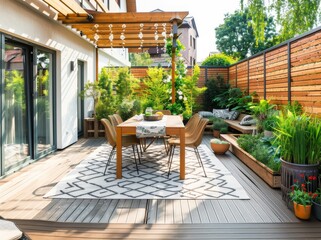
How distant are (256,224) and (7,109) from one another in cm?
401

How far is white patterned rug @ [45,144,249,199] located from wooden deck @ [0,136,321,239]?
0.18 metres

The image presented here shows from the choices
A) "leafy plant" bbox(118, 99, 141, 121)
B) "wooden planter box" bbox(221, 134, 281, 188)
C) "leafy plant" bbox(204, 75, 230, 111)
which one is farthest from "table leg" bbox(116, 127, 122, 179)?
"leafy plant" bbox(204, 75, 230, 111)

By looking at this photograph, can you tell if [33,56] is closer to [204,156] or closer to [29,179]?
[29,179]

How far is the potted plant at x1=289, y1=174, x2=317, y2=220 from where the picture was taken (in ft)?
10.1

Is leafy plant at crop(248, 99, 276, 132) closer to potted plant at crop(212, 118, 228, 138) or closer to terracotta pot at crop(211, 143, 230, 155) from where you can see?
terracotta pot at crop(211, 143, 230, 155)

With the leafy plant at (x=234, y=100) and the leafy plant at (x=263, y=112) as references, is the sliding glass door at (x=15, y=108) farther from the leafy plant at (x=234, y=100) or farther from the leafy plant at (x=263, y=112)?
the leafy plant at (x=234, y=100)

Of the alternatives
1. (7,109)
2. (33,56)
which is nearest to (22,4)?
(33,56)

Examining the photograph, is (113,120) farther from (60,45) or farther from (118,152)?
(60,45)

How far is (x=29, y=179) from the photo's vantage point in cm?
458

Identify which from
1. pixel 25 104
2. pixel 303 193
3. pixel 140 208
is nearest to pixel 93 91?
pixel 25 104

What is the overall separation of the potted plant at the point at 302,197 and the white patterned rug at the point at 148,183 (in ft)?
2.26

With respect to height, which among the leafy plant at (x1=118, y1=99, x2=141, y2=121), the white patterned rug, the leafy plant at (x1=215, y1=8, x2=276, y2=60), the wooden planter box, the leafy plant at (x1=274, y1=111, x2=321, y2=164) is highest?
the leafy plant at (x1=215, y1=8, x2=276, y2=60)

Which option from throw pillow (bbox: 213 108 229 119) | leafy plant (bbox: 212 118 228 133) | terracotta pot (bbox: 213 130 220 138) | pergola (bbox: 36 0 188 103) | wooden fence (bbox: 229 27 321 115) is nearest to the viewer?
wooden fence (bbox: 229 27 321 115)

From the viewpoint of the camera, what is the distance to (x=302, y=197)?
10.3 feet
